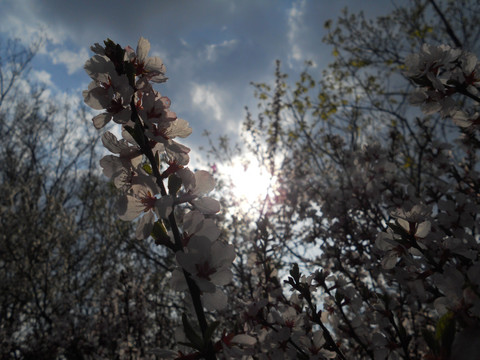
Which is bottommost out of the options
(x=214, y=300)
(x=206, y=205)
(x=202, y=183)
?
(x=214, y=300)

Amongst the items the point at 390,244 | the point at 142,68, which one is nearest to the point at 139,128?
the point at 142,68

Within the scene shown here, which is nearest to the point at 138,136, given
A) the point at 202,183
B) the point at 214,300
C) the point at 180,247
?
the point at 202,183

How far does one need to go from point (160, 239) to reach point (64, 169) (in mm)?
12641

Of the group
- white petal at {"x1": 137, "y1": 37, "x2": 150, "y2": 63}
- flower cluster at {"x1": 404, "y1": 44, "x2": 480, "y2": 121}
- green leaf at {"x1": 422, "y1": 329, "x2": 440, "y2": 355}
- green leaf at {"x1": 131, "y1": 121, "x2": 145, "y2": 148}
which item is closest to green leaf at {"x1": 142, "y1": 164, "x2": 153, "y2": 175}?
green leaf at {"x1": 131, "y1": 121, "x2": 145, "y2": 148}

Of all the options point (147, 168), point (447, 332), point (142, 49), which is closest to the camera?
point (447, 332)

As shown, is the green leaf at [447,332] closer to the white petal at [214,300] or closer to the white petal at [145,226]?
the white petal at [214,300]

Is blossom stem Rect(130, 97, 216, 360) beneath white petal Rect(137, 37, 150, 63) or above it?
beneath

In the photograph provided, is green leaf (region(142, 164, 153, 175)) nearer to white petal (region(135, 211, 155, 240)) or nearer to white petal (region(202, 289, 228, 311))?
white petal (region(135, 211, 155, 240))

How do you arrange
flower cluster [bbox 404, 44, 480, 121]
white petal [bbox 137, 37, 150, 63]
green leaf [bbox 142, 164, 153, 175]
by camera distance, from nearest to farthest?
green leaf [bbox 142, 164, 153, 175] → white petal [bbox 137, 37, 150, 63] → flower cluster [bbox 404, 44, 480, 121]

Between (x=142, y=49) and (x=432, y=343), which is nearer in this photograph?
(x=432, y=343)

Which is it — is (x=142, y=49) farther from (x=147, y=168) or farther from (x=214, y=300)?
(x=214, y=300)

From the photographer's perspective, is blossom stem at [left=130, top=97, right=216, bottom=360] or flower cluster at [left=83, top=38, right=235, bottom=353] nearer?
blossom stem at [left=130, top=97, right=216, bottom=360]

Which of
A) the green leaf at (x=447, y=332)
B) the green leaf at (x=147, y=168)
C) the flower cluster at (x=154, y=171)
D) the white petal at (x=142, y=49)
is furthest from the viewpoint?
the white petal at (x=142, y=49)

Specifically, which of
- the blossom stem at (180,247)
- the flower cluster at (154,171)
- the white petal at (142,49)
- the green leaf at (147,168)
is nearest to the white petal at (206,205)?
the flower cluster at (154,171)
